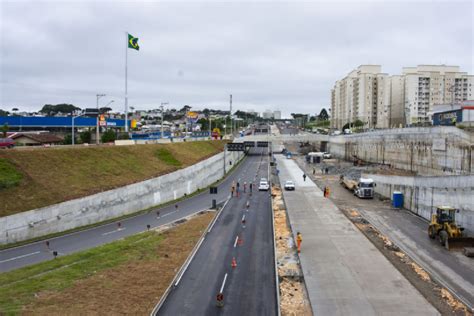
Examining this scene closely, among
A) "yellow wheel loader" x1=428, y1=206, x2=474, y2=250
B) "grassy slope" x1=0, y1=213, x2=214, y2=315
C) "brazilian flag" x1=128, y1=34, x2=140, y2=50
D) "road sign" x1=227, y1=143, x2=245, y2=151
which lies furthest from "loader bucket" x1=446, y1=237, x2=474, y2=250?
"brazilian flag" x1=128, y1=34, x2=140, y2=50

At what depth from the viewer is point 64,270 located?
2500cm

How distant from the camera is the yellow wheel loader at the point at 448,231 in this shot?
29812 millimetres

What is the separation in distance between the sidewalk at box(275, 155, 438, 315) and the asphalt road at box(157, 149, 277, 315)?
248cm

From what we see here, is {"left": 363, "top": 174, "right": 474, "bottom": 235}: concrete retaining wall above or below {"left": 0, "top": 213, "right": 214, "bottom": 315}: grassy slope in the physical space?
above

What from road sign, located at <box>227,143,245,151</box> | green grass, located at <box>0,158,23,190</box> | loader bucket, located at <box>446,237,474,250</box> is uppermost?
road sign, located at <box>227,143,245,151</box>

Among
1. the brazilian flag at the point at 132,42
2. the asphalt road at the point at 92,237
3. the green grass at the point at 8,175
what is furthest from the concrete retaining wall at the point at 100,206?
the brazilian flag at the point at 132,42

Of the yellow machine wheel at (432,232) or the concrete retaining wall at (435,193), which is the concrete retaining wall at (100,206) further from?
the yellow machine wheel at (432,232)

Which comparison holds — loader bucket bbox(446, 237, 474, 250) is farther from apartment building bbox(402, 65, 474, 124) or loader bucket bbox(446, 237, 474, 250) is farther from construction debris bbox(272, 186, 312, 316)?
apartment building bbox(402, 65, 474, 124)

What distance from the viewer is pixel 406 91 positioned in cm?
16350

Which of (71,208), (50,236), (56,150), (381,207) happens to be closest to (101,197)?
(71,208)

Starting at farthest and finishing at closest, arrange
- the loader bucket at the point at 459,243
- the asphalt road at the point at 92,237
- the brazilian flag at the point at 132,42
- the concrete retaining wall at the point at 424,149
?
the brazilian flag at the point at 132,42, the concrete retaining wall at the point at 424,149, the loader bucket at the point at 459,243, the asphalt road at the point at 92,237

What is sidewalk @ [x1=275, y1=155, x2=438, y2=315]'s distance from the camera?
1961 centimetres

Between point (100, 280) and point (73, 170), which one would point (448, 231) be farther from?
point (73, 170)

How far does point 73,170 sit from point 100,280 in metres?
23.2
